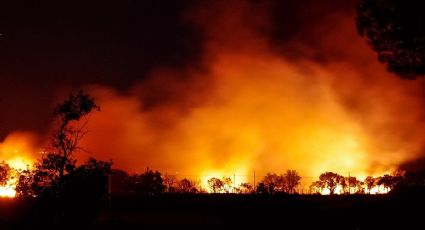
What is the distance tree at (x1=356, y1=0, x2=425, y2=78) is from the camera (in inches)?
785

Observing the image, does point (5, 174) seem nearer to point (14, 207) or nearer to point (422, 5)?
point (14, 207)

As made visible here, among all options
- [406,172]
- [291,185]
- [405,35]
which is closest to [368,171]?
[406,172]

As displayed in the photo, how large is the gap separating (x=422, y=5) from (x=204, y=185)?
36.1 meters

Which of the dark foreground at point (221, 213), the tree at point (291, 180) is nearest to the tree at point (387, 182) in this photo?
the tree at point (291, 180)

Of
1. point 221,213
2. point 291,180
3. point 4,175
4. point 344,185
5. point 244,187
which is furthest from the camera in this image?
point 291,180

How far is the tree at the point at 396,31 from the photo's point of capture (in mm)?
19938

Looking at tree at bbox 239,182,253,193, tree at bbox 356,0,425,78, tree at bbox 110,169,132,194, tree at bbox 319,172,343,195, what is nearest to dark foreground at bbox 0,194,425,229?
tree at bbox 356,0,425,78

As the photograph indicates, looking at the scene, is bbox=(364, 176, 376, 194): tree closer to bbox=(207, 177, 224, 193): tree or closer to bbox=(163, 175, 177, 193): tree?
bbox=(207, 177, 224, 193): tree

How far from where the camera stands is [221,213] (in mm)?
33344

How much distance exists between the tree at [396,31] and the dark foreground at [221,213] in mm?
8694

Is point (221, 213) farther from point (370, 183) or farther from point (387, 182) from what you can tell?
point (387, 182)

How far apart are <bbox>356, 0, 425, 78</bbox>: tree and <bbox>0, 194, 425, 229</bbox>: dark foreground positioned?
8.69 m

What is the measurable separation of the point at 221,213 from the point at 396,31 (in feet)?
55.1

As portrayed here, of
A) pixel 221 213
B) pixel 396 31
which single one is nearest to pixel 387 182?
pixel 221 213
